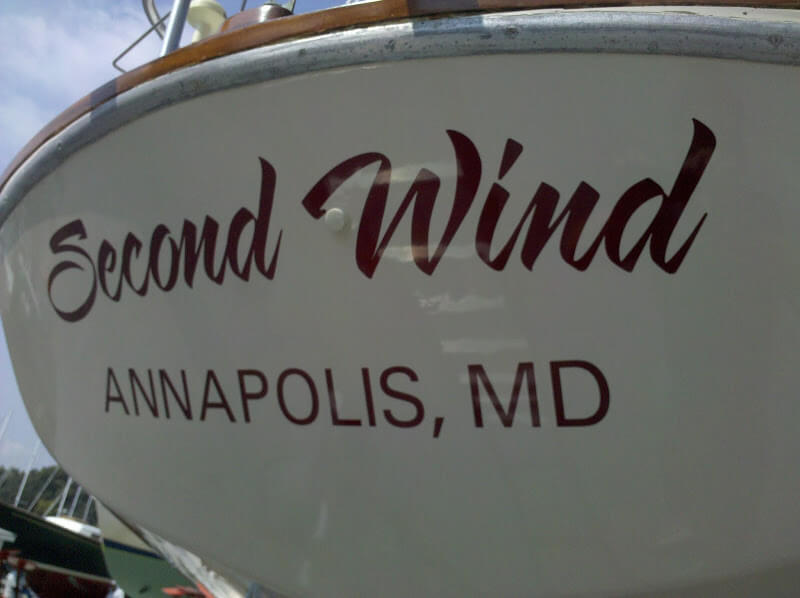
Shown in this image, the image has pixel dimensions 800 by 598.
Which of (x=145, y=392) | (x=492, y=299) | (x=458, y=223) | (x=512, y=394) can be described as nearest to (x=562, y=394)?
(x=512, y=394)

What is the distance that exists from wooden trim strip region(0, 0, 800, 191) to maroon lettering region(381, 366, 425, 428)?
2.06 feet

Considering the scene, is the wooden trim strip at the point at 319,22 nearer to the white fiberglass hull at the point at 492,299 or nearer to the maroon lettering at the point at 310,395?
the white fiberglass hull at the point at 492,299

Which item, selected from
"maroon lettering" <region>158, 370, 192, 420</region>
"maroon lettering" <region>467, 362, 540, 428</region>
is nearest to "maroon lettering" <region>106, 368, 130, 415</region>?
"maroon lettering" <region>158, 370, 192, 420</region>

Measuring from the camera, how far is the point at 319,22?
4.44ft

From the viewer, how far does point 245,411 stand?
1.48 metres

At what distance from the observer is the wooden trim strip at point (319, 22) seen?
1.24 meters

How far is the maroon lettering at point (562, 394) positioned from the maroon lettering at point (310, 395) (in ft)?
1.46

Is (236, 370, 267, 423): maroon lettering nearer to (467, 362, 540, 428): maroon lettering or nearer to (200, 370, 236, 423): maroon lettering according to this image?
(200, 370, 236, 423): maroon lettering

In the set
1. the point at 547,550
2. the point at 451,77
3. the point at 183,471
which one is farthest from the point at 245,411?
the point at 451,77

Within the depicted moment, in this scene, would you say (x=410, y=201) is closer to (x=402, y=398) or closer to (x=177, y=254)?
(x=402, y=398)

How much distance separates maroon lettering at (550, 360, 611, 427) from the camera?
1.27m

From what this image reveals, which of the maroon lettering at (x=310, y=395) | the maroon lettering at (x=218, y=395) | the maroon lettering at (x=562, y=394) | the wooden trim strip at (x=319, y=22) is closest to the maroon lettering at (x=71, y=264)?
the wooden trim strip at (x=319, y=22)

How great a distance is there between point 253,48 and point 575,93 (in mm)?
604

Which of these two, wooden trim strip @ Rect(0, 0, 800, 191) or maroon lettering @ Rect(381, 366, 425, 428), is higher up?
wooden trim strip @ Rect(0, 0, 800, 191)
